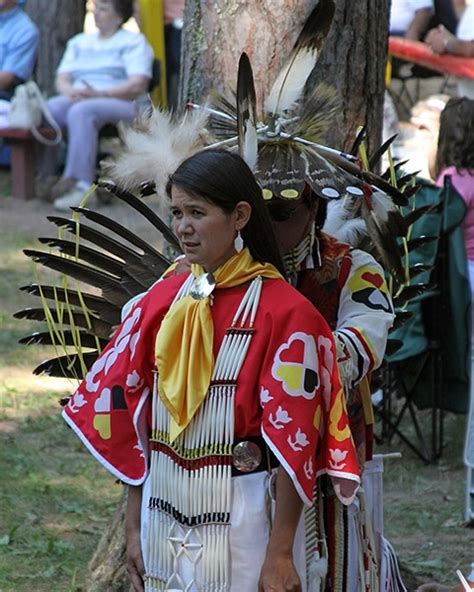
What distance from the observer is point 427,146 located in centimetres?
697

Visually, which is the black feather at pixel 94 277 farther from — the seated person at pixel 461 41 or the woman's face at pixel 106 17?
the woman's face at pixel 106 17

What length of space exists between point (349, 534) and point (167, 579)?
0.47 m

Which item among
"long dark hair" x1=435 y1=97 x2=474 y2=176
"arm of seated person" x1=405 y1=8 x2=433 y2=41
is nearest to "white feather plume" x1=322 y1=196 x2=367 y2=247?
"long dark hair" x1=435 y1=97 x2=474 y2=176

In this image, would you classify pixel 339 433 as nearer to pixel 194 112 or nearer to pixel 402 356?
pixel 194 112

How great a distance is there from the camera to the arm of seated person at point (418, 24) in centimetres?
1184

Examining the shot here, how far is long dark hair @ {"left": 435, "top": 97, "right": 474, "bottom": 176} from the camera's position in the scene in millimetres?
5746

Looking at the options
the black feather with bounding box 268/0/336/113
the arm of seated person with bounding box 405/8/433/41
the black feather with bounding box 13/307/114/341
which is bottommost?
the arm of seated person with bounding box 405/8/433/41

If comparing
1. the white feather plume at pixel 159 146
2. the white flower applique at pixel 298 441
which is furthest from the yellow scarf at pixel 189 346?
the white feather plume at pixel 159 146

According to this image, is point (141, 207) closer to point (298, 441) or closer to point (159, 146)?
point (159, 146)

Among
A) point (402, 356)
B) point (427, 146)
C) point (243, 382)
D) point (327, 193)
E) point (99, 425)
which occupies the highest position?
point (327, 193)

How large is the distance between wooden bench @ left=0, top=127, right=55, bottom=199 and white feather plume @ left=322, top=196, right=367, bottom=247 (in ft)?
25.4

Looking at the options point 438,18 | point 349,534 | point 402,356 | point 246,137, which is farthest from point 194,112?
point 438,18

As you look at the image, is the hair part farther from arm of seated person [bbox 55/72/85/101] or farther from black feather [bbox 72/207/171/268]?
black feather [bbox 72/207/171/268]

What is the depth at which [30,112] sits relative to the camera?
10703 millimetres
